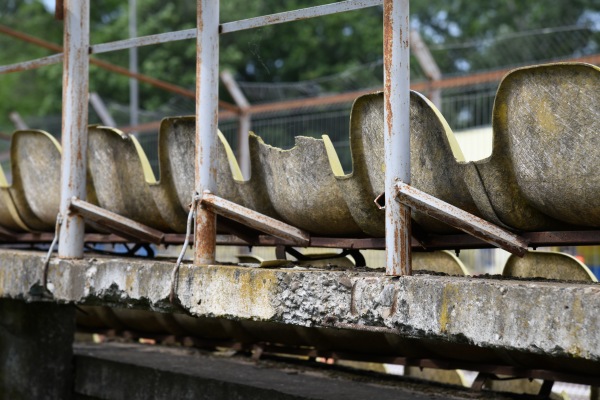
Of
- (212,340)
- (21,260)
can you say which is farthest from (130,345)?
(21,260)

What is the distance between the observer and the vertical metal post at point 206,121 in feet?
13.0

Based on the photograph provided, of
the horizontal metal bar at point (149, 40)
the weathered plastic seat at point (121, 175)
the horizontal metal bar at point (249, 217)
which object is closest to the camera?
the horizontal metal bar at point (249, 217)

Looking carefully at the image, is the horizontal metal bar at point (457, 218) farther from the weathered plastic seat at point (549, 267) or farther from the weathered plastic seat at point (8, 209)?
the weathered plastic seat at point (8, 209)

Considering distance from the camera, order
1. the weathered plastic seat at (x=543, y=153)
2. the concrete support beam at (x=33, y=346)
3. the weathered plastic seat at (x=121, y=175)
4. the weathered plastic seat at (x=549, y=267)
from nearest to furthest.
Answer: the weathered plastic seat at (x=543, y=153) < the weathered plastic seat at (x=549, y=267) < the weathered plastic seat at (x=121, y=175) < the concrete support beam at (x=33, y=346)

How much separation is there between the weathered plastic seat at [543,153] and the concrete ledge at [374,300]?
0.28 m

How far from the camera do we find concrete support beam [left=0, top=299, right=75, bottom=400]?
5.67 m

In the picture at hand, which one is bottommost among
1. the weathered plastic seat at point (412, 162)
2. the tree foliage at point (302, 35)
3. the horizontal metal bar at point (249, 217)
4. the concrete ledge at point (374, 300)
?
the concrete ledge at point (374, 300)

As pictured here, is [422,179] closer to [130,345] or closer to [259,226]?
[259,226]

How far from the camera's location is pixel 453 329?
2998 mm

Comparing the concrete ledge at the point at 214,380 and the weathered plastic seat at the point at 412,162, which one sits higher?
the weathered plastic seat at the point at 412,162

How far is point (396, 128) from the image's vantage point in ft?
10.6

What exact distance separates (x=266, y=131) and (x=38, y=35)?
30.9 m

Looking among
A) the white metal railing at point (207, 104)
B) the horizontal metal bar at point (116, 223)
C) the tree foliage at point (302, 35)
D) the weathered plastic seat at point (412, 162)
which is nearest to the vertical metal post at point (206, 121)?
the white metal railing at point (207, 104)

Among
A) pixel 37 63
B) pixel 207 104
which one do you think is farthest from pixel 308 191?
pixel 37 63
